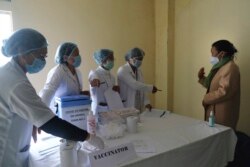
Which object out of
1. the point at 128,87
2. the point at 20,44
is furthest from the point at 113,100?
the point at 20,44

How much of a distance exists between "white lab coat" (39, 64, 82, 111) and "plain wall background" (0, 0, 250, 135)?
3.29ft

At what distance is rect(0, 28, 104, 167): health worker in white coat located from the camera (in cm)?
102

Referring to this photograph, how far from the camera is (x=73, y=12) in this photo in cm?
299

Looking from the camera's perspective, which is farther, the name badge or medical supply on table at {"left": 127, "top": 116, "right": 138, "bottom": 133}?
medical supply on table at {"left": 127, "top": 116, "right": 138, "bottom": 133}

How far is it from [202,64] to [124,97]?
1335 mm

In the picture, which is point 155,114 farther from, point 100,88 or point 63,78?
point 63,78

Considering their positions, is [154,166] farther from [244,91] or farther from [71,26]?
[71,26]

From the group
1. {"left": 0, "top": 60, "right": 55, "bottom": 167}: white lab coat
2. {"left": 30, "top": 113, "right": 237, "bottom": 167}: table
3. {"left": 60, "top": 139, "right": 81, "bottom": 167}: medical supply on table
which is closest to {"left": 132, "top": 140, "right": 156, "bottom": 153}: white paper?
{"left": 30, "top": 113, "right": 237, "bottom": 167}: table

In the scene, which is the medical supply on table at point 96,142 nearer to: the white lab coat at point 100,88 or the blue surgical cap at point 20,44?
the blue surgical cap at point 20,44

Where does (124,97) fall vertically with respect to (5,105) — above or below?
below

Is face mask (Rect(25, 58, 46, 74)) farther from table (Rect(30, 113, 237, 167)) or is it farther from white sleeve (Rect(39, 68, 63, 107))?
white sleeve (Rect(39, 68, 63, 107))

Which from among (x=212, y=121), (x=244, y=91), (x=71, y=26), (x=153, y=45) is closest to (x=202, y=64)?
(x=244, y=91)

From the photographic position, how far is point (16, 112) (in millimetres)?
1041

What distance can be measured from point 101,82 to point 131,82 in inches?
14.5
